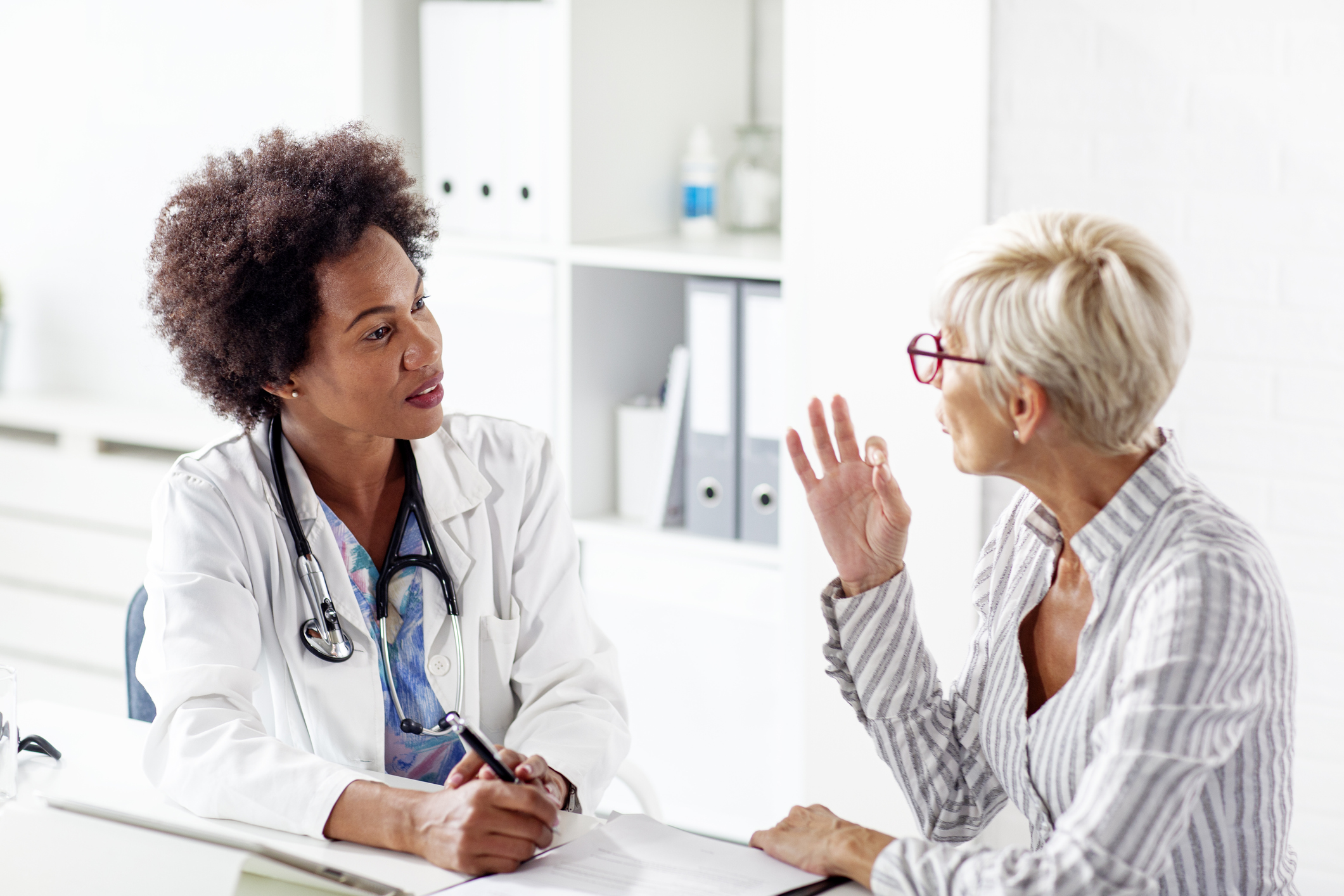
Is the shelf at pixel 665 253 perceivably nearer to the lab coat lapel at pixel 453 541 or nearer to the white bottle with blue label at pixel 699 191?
the white bottle with blue label at pixel 699 191

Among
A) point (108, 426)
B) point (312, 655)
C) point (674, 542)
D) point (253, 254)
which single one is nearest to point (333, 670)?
point (312, 655)

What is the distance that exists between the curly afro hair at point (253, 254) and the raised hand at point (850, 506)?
62cm

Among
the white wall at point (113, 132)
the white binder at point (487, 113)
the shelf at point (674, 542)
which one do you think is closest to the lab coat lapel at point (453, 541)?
the shelf at point (674, 542)

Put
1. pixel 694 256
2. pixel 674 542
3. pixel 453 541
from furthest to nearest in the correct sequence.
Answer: pixel 674 542, pixel 694 256, pixel 453 541

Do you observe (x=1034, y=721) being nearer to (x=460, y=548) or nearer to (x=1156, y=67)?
(x=460, y=548)

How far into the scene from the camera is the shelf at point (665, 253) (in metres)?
2.42

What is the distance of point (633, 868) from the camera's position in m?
1.25

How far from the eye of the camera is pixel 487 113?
2.65 meters

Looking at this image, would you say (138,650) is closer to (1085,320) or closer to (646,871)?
(646,871)

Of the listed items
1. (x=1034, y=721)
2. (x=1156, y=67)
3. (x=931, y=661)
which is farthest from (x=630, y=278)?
(x=1034, y=721)

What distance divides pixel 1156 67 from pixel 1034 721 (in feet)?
3.94

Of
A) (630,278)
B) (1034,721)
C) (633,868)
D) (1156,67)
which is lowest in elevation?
(633,868)

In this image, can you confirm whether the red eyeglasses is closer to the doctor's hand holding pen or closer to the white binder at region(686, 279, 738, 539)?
the doctor's hand holding pen

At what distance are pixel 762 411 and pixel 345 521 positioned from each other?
963 mm
